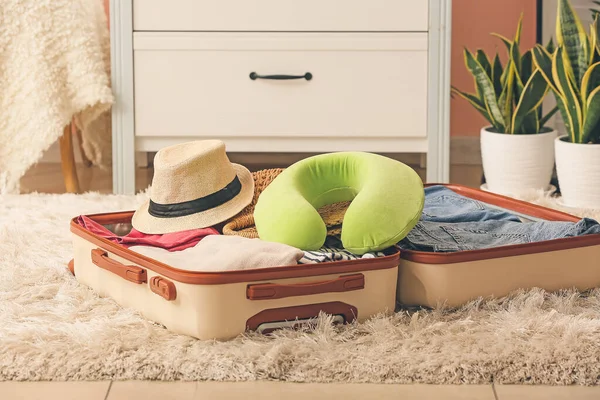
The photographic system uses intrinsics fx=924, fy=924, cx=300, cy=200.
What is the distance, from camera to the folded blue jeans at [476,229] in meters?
1.53

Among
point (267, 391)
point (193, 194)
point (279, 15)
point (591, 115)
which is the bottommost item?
point (267, 391)

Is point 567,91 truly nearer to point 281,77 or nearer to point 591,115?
point 591,115

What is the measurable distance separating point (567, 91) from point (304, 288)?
4.11 ft

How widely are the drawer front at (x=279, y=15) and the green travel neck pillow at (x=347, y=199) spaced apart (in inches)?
36.1

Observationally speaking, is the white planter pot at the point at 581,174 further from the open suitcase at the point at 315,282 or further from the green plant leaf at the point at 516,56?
the open suitcase at the point at 315,282

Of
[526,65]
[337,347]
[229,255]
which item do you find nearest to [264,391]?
[337,347]

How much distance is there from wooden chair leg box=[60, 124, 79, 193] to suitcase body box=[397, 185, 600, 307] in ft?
4.34

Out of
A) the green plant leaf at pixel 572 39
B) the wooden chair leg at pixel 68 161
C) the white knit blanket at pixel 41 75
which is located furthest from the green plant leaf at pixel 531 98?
the wooden chair leg at pixel 68 161

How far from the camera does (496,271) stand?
1461mm

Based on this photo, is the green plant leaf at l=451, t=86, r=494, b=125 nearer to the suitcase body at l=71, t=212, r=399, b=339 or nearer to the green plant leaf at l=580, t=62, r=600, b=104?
Result: the green plant leaf at l=580, t=62, r=600, b=104

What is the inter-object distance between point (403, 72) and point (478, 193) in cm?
65

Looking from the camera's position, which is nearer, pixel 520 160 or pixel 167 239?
pixel 167 239

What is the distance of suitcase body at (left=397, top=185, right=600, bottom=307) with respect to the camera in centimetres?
143

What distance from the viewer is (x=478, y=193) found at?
1.89 m
